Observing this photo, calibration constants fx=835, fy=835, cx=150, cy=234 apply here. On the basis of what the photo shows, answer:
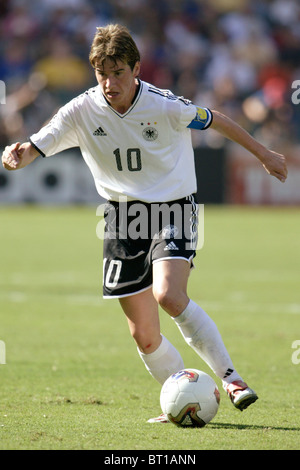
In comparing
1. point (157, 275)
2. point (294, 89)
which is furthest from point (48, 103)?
point (157, 275)

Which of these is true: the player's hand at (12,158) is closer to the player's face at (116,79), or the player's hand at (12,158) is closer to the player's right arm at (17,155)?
the player's right arm at (17,155)

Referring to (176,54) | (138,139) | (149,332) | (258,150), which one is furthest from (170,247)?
(176,54)

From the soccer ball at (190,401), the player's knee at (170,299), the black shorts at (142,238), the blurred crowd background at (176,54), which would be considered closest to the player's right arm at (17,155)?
the black shorts at (142,238)

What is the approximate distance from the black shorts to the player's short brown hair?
2.87 feet

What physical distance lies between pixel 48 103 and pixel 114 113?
50.2 ft

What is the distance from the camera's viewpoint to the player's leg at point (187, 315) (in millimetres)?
4734

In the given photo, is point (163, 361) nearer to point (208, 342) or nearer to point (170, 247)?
point (208, 342)

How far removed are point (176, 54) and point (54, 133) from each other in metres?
17.0

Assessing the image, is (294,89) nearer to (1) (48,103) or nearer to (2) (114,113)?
(1) (48,103)

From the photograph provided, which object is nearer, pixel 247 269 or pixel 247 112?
pixel 247 269

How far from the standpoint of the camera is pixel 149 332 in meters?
5.12

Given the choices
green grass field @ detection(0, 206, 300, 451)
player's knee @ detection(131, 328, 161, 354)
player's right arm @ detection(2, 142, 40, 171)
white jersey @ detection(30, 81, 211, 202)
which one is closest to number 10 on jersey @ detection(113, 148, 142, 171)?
white jersey @ detection(30, 81, 211, 202)

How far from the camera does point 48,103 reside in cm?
2000

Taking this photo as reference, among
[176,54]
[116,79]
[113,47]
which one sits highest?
[176,54]
